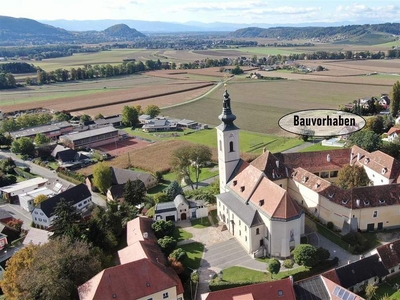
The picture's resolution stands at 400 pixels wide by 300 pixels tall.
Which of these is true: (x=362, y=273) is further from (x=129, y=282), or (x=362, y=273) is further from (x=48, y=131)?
(x=48, y=131)

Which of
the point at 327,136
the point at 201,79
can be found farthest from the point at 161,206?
the point at 201,79

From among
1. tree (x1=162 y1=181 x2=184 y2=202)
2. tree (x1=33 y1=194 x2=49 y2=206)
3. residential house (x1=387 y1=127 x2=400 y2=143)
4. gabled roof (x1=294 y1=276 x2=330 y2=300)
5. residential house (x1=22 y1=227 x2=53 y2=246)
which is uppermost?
residential house (x1=387 y1=127 x2=400 y2=143)

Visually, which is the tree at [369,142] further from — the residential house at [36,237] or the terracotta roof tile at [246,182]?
the residential house at [36,237]

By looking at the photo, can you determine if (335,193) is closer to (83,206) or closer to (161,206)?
(161,206)

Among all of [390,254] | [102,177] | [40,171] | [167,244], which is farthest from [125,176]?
[390,254]

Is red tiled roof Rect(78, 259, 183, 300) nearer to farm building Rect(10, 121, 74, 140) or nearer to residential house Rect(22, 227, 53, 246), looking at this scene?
residential house Rect(22, 227, 53, 246)

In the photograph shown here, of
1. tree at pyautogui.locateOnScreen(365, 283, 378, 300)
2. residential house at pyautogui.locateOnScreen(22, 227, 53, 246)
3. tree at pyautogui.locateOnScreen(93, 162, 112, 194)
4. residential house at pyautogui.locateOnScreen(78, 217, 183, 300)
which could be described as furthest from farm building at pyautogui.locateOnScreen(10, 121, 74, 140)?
tree at pyautogui.locateOnScreen(365, 283, 378, 300)
